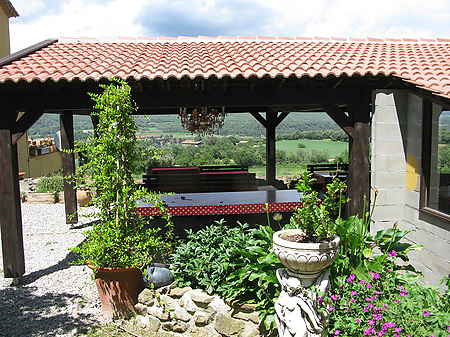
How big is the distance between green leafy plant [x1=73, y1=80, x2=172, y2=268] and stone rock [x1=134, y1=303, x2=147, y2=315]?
448 millimetres

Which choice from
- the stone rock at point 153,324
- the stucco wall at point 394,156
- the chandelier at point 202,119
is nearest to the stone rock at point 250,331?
the stone rock at point 153,324

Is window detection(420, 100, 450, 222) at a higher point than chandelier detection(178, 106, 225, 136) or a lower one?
lower

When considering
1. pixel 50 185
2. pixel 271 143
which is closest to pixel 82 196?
pixel 50 185

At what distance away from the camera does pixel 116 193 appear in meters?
4.65

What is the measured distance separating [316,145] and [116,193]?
22523 millimetres

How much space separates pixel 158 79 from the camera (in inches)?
214

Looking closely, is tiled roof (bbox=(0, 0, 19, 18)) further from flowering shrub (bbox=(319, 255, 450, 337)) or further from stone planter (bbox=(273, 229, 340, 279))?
flowering shrub (bbox=(319, 255, 450, 337))

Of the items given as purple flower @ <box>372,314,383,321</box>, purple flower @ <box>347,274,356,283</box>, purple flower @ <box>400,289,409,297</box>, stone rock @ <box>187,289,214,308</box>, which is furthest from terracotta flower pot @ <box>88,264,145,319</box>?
purple flower @ <box>400,289,409,297</box>

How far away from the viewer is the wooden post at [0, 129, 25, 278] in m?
5.80

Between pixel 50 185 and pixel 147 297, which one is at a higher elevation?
pixel 50 185

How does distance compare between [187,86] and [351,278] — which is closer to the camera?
[351,278]

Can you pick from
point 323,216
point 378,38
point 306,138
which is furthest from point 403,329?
point 306,138

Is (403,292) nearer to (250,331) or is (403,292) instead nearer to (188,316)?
(250,331)

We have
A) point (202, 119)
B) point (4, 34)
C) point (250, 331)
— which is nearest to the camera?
point (250, 331)
